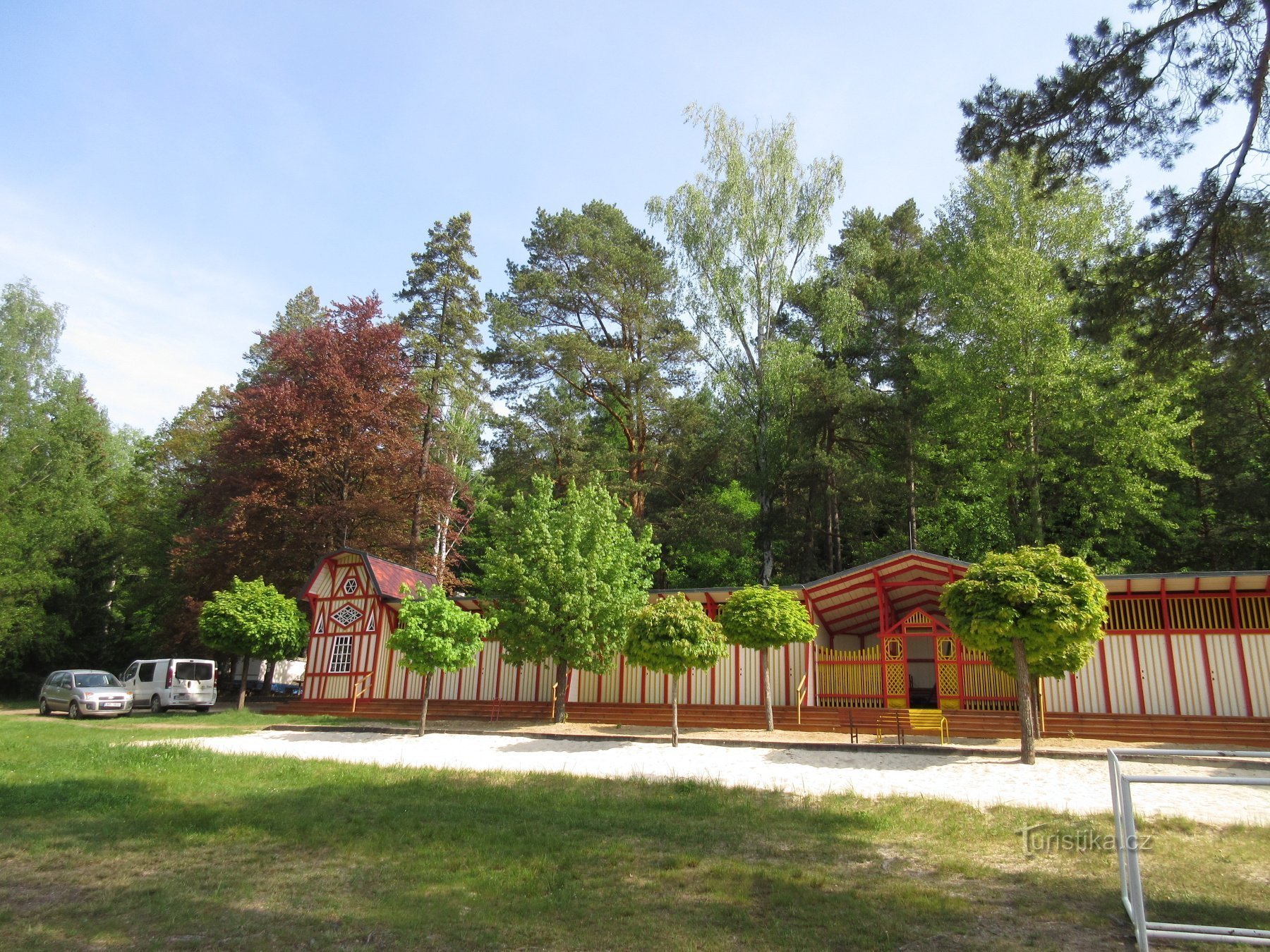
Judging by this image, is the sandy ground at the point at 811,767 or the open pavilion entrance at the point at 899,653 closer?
the sandy ground at the point at 811,767

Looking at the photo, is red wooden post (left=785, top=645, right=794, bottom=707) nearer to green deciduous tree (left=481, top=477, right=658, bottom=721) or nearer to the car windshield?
green deciduous tree (left=481, top=477, right=658, bottom=721)

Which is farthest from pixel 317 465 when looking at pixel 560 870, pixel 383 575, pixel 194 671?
pixel 560 870

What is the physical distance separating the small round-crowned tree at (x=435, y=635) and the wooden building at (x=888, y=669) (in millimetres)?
3948

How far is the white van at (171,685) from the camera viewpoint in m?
24.8

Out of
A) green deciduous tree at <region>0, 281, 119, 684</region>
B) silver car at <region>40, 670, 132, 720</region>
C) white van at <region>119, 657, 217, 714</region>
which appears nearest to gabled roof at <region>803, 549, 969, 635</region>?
white van at <region>119, 657, 217, 714</region>

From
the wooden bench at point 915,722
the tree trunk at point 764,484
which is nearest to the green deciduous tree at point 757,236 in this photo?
the tree trunk at point 764,484

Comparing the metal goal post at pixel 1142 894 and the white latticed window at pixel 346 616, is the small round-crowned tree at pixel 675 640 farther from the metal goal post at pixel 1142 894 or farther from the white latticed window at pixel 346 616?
the white latticed window at pixel 346 616

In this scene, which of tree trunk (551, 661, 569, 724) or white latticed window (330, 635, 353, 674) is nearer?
tree trunk (551, 661, 569, 724)

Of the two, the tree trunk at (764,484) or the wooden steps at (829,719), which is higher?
the tree trunk at (764,484)

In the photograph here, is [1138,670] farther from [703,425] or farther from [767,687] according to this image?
[703,425]

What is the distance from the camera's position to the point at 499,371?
33469mm

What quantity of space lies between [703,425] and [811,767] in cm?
1984

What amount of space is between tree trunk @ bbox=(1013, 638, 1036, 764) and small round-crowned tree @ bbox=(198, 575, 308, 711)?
803 inches

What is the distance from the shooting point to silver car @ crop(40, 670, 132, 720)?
23.3 meters
